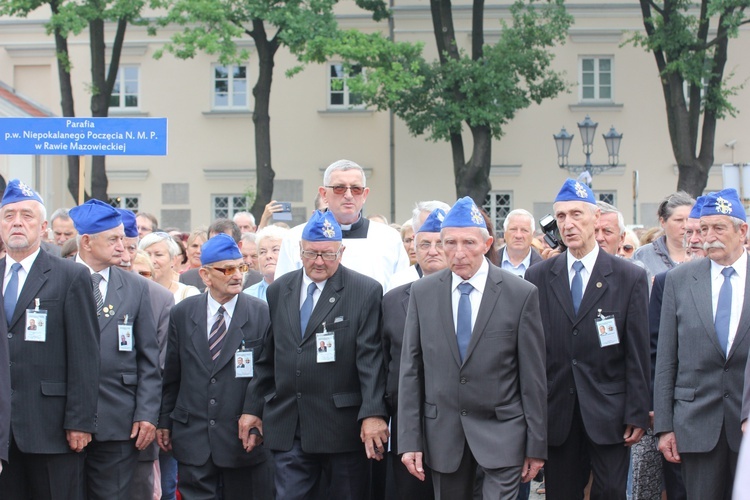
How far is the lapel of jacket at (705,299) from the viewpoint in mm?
5844

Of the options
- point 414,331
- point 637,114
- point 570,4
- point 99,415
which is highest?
point 570,4

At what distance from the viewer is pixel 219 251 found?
6484mm

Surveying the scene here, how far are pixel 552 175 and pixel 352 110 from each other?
5.85m

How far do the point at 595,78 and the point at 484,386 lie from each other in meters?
24.3

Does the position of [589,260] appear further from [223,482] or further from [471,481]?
[223,482]

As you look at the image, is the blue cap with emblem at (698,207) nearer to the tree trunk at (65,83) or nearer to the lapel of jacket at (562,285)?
the lapel of jacket at (562,285)

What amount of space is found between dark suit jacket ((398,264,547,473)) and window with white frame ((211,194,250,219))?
77.7ft

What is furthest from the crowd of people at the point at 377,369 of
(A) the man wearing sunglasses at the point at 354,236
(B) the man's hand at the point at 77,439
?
(A) the man wearing sunglasses at the point at 354,236

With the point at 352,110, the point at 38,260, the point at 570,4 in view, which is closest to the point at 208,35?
the point at 352,110

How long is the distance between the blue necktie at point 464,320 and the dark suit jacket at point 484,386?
4 centimetres

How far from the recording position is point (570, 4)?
28312 mm

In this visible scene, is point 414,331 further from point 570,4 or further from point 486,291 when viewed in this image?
point 570,4

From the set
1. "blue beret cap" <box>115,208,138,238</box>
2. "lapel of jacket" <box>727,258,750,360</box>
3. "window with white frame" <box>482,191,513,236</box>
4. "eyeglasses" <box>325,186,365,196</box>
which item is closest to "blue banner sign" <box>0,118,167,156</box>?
"blue beret cap" <box>115,208,138,238</box>

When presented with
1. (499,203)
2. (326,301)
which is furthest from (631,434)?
(499,203)
